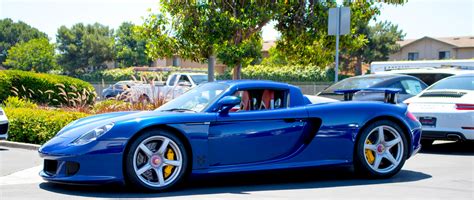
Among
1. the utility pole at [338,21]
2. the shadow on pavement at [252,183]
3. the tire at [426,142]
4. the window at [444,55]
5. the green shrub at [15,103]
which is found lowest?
the shadow on pavement at [252,183]

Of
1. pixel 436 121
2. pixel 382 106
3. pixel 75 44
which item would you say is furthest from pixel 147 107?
pixel 75 44

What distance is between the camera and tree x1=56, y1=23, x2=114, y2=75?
224ft

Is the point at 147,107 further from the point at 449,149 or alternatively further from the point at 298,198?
the point at 298,198

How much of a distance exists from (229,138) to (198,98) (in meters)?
0.75

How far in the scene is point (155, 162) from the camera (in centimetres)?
662

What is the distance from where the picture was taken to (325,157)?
7.40 m

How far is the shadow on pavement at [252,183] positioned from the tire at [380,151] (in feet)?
0.39

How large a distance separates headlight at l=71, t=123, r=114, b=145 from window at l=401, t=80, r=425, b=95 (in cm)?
790

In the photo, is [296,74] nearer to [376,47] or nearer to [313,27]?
[376,47]

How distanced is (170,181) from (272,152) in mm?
1182

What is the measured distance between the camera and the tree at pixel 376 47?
2381 inches

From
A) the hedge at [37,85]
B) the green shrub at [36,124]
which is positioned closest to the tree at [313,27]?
the hedge at [37,85]

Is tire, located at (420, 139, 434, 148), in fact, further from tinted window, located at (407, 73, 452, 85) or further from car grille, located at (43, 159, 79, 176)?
car grille, located at (43, 159, 79, 176)

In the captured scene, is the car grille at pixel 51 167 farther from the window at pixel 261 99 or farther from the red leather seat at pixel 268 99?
the red leather seat at pixel 268 99
